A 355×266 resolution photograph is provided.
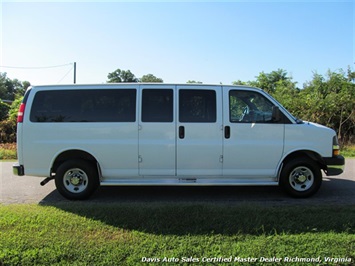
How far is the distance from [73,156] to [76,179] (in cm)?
44

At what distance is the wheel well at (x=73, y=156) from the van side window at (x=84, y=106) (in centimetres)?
60

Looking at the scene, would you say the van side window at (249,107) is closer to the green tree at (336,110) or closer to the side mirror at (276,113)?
the side mirror at (276,113)

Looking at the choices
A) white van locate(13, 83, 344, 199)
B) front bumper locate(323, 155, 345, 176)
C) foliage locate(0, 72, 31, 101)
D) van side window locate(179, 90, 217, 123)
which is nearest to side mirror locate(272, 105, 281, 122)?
white van locate(13, 83, 344, 199)

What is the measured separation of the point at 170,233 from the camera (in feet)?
13.3

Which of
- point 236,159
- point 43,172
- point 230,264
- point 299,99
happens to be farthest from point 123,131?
point 299,99

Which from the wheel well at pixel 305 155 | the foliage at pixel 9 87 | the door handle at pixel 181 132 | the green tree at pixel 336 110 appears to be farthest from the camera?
the foliage at pixel 9 87

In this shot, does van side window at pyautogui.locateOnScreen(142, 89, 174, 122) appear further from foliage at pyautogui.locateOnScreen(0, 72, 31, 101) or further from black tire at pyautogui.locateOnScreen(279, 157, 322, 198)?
foliage at pyautogui.locateOnScreen(0, 72, 31, 101)

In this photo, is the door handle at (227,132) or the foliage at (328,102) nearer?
the door handle at (227,132)

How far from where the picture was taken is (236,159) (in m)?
5.66

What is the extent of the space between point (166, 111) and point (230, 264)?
9.99 ft

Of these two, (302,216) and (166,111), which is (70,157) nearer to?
(166,111)

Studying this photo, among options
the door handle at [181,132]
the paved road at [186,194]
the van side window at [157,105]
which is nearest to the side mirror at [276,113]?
the paved road at [186,194]

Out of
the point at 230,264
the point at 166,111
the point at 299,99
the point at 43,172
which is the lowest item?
the point at 230,264

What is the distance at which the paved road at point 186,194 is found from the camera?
5.75 metres
